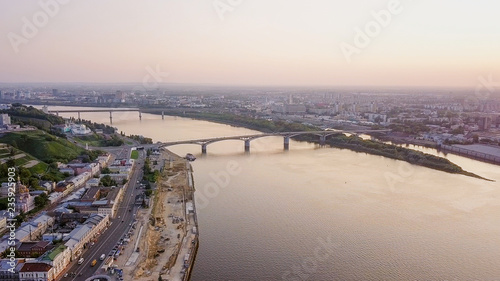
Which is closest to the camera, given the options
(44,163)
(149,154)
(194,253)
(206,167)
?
(194,253)

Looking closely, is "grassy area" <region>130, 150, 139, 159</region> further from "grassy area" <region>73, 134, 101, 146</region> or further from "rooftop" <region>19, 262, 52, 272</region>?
"rooftop" <region>19, 262, 52, 272</region>

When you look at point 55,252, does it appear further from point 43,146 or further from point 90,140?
point 90,140

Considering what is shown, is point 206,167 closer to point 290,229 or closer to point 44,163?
point 44,163

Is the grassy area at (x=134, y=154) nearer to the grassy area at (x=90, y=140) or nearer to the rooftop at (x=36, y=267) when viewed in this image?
the grassy area at (x=90, y=140)

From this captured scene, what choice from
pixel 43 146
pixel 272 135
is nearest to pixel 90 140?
pixel 43 146

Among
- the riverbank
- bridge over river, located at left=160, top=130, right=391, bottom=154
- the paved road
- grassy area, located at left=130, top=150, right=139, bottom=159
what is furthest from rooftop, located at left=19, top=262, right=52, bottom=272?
bridge over river, located at left=160, top=130, right=391, bottom=154

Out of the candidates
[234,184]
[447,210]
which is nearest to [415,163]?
[447,210]

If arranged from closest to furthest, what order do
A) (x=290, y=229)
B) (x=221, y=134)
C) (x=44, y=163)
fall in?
(x=290, y=229)
(x=44, y=163)
(x=221, y=134)
